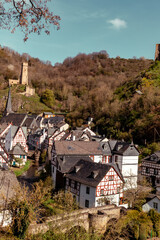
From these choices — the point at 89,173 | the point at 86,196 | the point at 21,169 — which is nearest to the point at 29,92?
the point at 21,169

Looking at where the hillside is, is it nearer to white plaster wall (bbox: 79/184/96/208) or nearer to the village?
the village

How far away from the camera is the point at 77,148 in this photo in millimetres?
28266

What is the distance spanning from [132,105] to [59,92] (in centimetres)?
4159

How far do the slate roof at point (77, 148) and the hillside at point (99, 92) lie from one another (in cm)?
1313

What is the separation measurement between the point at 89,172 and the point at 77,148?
6683 mm

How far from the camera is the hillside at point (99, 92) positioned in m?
43.7

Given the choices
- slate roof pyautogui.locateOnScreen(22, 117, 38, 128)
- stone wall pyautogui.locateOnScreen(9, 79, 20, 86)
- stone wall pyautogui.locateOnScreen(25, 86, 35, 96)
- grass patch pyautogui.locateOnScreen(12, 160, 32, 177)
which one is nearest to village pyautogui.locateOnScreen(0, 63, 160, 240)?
grass patch pyautogui.locateOnScreen(12, 160, 32, 177)

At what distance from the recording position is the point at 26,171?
3253 cm

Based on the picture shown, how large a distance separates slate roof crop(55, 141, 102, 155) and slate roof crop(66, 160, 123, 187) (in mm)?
3587

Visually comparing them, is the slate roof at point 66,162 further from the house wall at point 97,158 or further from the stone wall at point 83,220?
the stone wall at point 83,220

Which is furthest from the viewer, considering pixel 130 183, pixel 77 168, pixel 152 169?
pixel 152 169

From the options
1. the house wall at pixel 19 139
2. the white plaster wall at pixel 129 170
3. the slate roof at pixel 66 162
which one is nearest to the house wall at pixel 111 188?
the slate roof at pixel 66 162

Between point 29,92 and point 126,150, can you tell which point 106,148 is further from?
point 29,92

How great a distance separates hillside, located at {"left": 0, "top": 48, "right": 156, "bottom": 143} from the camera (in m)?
43.7
